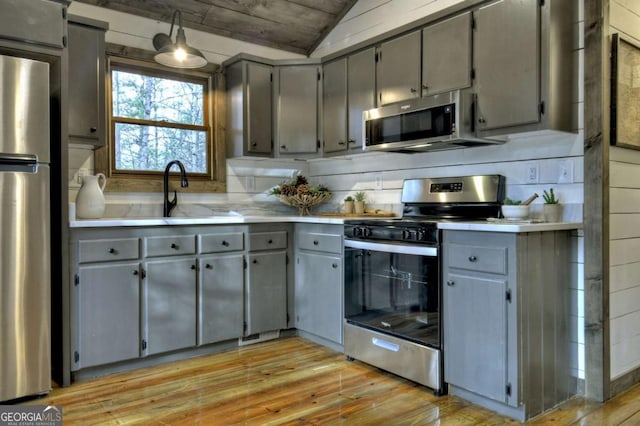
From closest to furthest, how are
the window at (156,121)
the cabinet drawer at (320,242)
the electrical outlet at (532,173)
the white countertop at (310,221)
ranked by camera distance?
the white countertop at (310,221) < the electrical outlet at (532,173) < the cabinet drawer at (320,242) < the window at (156,121)

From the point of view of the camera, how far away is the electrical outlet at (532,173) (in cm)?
277

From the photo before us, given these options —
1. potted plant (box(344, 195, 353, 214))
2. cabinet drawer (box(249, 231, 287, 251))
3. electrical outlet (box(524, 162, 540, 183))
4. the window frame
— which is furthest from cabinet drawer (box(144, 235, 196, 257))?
electrical outlet (box(524, 162, 540, 183))

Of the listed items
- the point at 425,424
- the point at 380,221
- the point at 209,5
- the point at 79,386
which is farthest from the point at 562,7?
the point at 79,386

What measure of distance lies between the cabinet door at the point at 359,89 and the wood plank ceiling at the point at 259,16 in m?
0.77

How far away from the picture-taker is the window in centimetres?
360

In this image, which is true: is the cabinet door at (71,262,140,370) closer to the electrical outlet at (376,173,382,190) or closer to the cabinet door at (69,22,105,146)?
the cabinet door at (69,22,105,146)

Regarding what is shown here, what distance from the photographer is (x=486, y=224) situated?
2357 mm

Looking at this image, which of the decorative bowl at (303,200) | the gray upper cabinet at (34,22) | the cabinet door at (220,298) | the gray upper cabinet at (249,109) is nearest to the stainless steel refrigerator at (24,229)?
the gray upper cabinet at (34,22)

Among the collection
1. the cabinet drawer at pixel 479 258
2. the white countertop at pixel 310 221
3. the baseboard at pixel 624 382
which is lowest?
the baseboard at pixel 624 382

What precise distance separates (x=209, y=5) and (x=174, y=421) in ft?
10.1

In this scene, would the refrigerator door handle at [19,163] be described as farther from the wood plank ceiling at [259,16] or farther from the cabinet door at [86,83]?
the wood plank ceiling at [259,16]

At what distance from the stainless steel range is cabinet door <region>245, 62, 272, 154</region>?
4.01ft

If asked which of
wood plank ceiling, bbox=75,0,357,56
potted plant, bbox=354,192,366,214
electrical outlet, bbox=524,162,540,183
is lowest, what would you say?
potted plant, bbox=354,192,366,214

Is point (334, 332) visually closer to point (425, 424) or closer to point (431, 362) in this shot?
point (431, 362)
